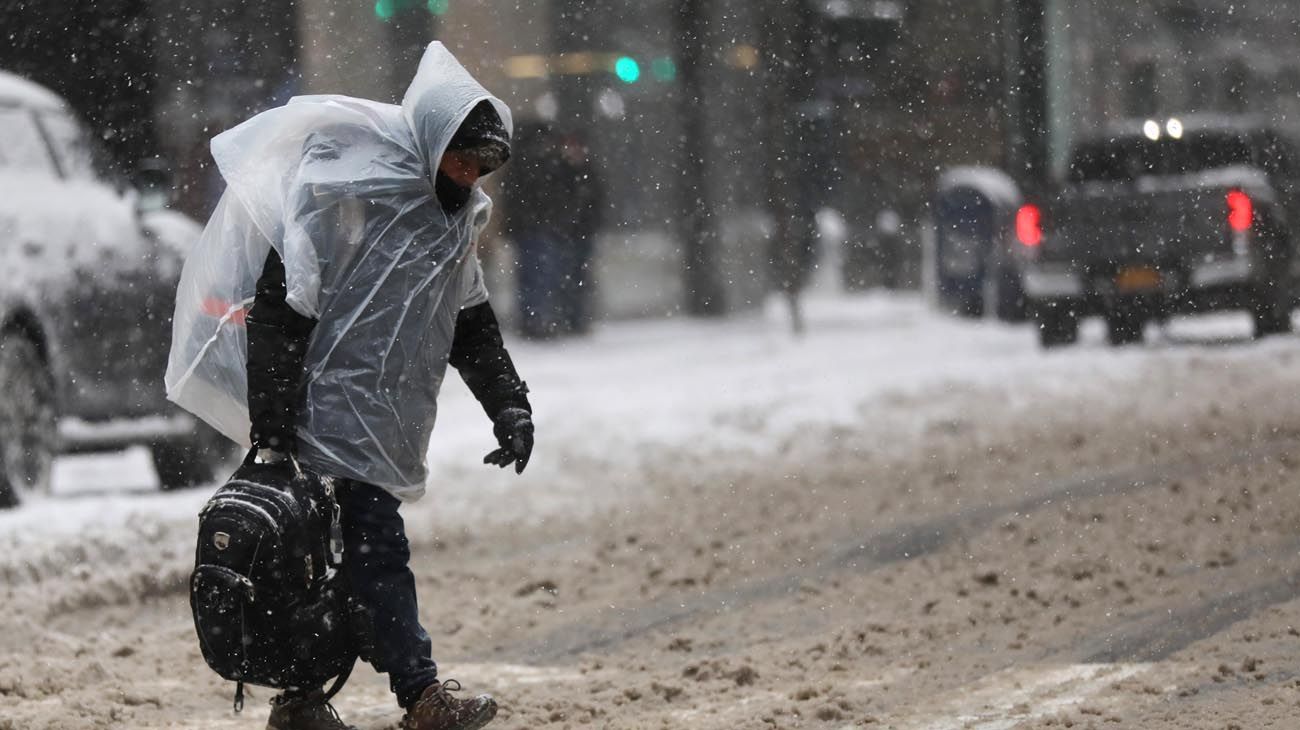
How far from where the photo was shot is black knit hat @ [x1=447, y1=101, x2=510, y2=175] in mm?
4445

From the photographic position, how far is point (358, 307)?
14.7ft

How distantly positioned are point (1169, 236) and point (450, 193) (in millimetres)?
10821

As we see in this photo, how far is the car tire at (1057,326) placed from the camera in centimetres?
1525

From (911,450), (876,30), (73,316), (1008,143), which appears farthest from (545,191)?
(73,316)

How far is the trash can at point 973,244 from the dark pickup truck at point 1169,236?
285 centimetres

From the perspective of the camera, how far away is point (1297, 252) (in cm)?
1519

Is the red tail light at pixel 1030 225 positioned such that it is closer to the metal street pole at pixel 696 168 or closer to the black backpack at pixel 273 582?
the metal street pole at pixel 696 168

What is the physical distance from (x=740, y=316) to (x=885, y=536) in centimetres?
1270

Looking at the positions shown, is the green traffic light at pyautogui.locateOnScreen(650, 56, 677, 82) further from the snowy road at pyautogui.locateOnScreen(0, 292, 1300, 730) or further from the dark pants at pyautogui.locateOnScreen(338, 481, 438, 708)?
the dark pants at pyautogui.locateOnScreen(338, 481, 438, 708)

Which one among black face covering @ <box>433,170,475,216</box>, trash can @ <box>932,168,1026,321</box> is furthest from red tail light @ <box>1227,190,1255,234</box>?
black face covering @ <box>433,170,475,216</box>

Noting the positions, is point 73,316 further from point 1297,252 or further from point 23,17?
point 1297,252

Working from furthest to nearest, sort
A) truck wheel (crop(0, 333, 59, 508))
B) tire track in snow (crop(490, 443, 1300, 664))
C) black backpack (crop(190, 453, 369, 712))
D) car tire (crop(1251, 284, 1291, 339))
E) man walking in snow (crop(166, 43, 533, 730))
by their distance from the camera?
car tire (crop(1251, 284, 1291, 339))
truck wheel (crop(0, 333, 59, 508))
tire track in snow (crop(490, 443, 1300, 664))
man walking in snow (crop(166, 43, 533, 730))
black backpack (crop(190, 453, 369, 712))

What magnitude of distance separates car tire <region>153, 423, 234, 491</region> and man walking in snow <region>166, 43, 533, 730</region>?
14.6 ft

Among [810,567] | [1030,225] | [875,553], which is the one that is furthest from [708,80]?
[810,567]
